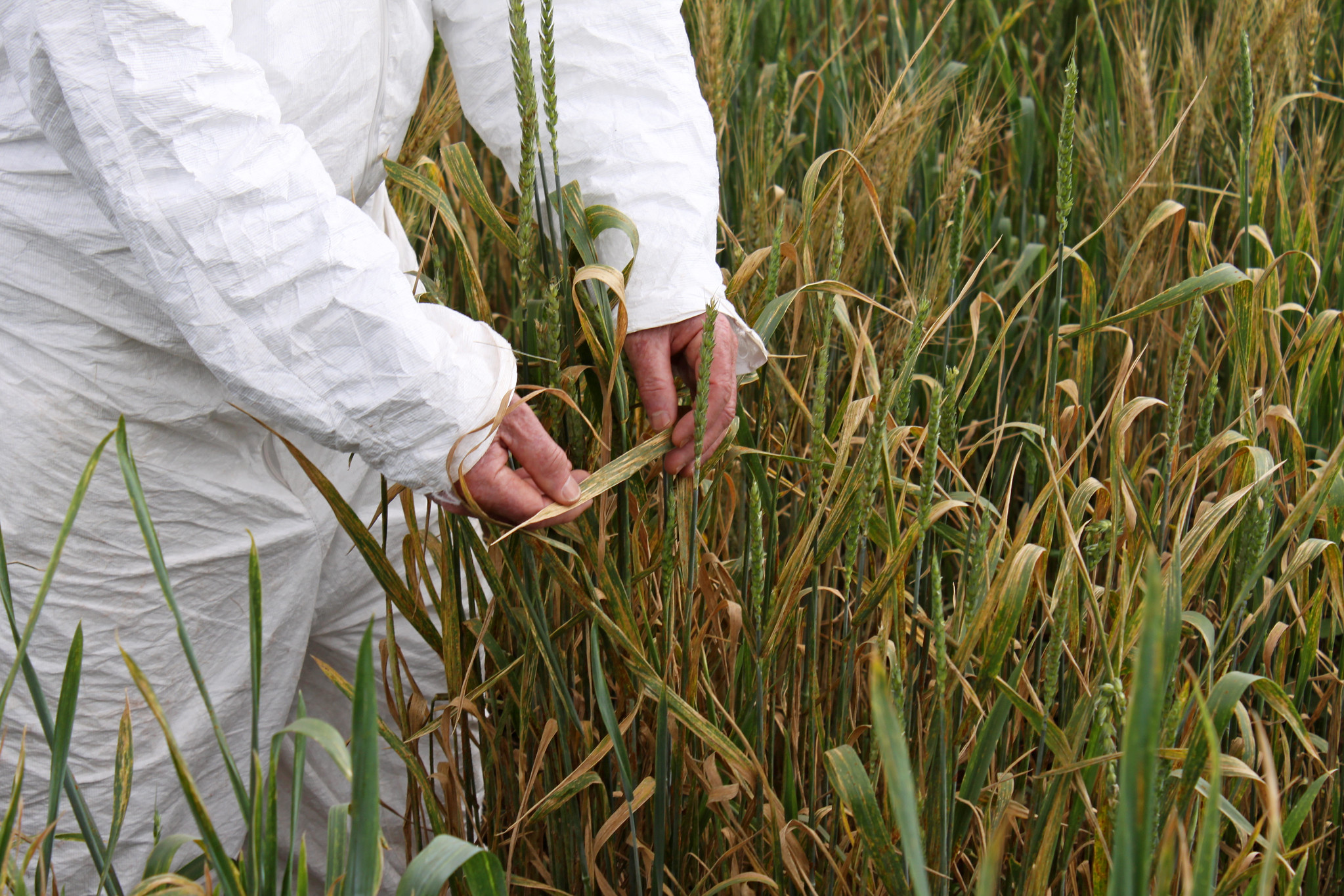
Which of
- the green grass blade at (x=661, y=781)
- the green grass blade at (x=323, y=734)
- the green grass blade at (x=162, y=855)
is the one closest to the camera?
the green grass blade at (x=323, y=734)

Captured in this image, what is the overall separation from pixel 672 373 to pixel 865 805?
39 cm

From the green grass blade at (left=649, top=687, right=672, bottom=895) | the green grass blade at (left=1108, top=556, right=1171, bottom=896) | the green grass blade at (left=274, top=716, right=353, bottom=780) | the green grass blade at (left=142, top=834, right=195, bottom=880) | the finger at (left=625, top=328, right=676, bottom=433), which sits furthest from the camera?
the finger at (left=625, top=328, right=676, bottom=433)

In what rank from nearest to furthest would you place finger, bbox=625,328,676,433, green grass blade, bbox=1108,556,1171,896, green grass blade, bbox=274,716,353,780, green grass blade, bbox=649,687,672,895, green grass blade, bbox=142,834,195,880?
green grass blade, bbox=1108,556,1171,896 < green grass blade, bbox=274,716,353,780 < green grass blade, bbox=142,834,195,880 < green grass blade, bbox=649,687,672,895 < finger, bbox=625,328,676,433

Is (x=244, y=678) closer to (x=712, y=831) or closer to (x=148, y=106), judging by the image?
(x=712, y=831)

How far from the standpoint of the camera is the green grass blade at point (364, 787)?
45 centimetres

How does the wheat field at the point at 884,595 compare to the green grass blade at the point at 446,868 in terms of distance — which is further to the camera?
the wheat field at the point at 884,595

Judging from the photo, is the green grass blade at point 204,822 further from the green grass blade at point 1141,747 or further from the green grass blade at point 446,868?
the green grass blade at point 1141,747

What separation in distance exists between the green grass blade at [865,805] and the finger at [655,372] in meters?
0.29

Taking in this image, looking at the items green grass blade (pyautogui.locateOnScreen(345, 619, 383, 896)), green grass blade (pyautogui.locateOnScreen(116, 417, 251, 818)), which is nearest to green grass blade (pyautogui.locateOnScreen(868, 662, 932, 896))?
green grass blade (pyautogui.locateOnScreen(345, 619, 383, 896))

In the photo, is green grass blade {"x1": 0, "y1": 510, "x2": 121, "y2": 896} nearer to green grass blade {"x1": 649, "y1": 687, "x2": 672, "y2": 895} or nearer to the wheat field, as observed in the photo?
the wheat field

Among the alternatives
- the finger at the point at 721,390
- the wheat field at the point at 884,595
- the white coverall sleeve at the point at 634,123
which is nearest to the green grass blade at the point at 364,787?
the wheat field at the point at 884,595

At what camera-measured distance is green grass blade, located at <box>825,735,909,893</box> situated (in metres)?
0.66

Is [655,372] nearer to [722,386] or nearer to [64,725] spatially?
[722,386]

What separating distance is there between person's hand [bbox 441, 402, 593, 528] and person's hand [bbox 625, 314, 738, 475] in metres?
0.09
